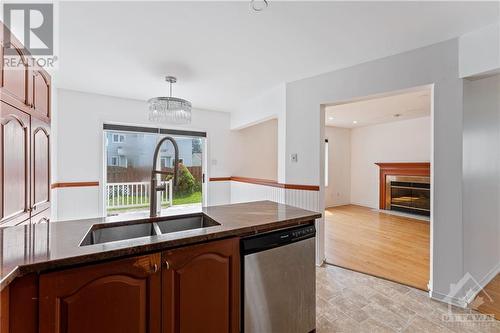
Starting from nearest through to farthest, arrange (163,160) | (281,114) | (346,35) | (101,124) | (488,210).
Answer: (346,35), (488,210), (281,114), (101,124), (163,160)

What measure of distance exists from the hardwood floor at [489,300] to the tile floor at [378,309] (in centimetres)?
13

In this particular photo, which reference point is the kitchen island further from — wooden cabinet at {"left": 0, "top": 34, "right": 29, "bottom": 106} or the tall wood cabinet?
wooden cabinet at {"left": 0, "top": 34, "right": 29, "bottom": 106}

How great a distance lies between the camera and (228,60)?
2492mm

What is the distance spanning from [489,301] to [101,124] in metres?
5.27

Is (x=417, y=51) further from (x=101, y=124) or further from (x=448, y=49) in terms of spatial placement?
(x=101, y=124)

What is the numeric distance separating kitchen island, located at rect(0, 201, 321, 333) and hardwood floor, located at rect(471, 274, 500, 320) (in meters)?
1.99

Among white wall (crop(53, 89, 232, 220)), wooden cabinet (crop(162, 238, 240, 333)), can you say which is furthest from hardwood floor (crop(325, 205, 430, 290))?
white wall (crop(53, 89, 232, 220))

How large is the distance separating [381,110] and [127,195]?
5.25 m

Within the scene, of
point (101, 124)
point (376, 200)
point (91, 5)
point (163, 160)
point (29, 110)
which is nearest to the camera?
point (91, 5)

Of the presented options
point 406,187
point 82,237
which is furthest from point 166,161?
point 406,187

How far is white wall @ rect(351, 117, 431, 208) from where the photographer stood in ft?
16.8

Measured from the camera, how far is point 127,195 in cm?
443

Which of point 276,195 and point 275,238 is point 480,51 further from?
point 276,195

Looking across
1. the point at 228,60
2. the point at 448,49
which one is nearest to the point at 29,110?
the point at 228,60
